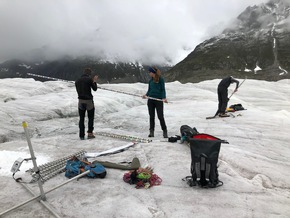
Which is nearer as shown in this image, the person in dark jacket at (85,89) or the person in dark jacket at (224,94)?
the person in dark jacket at (85,89)

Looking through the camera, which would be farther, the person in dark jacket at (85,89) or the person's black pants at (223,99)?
the person's black pants at (223,99)

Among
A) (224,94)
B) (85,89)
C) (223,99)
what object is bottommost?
(223,99)

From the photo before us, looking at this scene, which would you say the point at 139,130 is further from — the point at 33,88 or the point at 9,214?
the point at 33,88

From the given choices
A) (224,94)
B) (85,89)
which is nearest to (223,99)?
(224,94)

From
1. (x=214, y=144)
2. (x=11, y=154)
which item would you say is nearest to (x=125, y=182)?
(x=214, y=144)

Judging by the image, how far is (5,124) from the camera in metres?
15.3

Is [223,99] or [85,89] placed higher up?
[85,89]

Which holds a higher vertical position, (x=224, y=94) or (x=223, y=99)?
(x=224, y=94)

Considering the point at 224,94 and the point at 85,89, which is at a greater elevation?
the point at 85,89

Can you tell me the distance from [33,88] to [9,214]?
71.9ft

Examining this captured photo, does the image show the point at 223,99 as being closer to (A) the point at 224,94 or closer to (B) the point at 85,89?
(A) the point at 224,94

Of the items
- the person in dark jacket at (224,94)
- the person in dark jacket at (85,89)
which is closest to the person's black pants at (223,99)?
the person in dark jacket at (224,94)

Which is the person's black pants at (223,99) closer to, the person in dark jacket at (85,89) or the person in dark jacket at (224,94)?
the person in dark jacket at (224,94)

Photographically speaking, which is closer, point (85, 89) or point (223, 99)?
point (85, 89)
